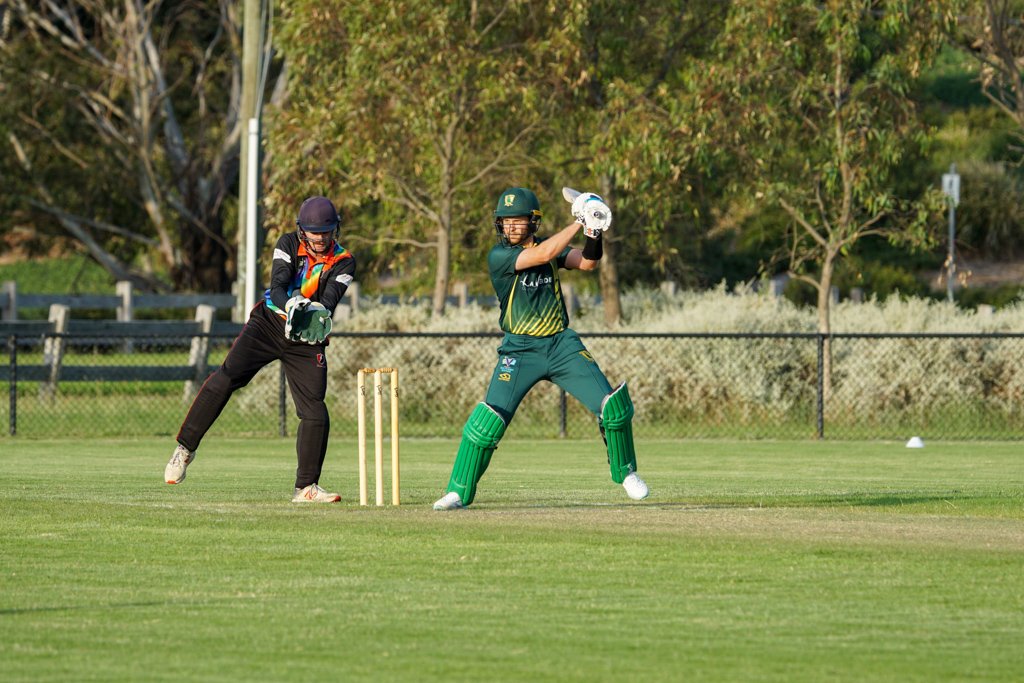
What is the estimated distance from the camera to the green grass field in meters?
6.84

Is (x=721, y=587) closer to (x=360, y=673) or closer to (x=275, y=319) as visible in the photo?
(x=360, y=673)

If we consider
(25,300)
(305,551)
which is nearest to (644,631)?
(305,551)

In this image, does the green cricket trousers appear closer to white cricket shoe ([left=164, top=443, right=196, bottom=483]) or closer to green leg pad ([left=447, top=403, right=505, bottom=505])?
green leg pad ([left=447, top=403, right=505, bottom=505])

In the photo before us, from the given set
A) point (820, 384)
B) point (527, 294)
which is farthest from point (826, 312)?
point (527, 294)

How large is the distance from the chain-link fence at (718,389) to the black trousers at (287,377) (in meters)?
9.63

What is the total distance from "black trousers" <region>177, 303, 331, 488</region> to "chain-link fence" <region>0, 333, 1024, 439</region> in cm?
963

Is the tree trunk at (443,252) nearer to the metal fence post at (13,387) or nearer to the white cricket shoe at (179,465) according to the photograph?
the metal fence post at (13,387)

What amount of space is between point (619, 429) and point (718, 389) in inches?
465

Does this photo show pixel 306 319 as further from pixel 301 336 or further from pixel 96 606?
pixel 96 606

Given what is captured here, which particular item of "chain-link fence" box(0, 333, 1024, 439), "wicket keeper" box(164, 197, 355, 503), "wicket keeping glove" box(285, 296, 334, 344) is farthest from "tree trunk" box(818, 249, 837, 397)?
"wicket keeping glove" box(285, 296, 334, 344)

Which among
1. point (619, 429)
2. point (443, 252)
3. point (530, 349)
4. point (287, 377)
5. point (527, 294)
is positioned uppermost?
point (443, 252)

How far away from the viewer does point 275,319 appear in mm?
11914

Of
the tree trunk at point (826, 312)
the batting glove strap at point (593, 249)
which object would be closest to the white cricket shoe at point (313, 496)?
the batting glove strap at point (593, 249)

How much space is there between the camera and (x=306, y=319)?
450 inches
